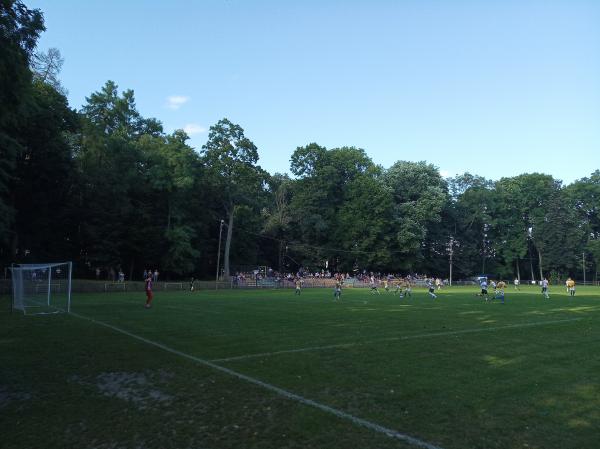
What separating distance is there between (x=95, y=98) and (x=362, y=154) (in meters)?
43.3

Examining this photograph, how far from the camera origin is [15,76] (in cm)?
1158

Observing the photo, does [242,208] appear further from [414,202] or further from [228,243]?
[414,202]

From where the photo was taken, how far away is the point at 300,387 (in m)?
7.95

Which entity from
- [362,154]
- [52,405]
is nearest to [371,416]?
[52,405]

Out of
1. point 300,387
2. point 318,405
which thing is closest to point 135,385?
point 300,387

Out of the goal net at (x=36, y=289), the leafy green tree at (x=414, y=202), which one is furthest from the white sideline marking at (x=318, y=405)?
the leafy green tree at (x=414, y=202)

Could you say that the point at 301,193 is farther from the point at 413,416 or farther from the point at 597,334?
the point at 413,416

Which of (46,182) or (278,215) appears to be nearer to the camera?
(46,182)

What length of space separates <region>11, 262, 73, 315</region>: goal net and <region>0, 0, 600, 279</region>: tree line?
6432mm

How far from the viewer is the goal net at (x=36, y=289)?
21922 mm

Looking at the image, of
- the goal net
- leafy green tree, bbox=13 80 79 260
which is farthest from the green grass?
leafy green tree, bbox=13 80 79 260

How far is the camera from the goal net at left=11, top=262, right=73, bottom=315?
71.9 feet

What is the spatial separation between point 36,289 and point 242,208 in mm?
33825

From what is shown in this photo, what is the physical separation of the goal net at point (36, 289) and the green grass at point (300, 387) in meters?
7.15
